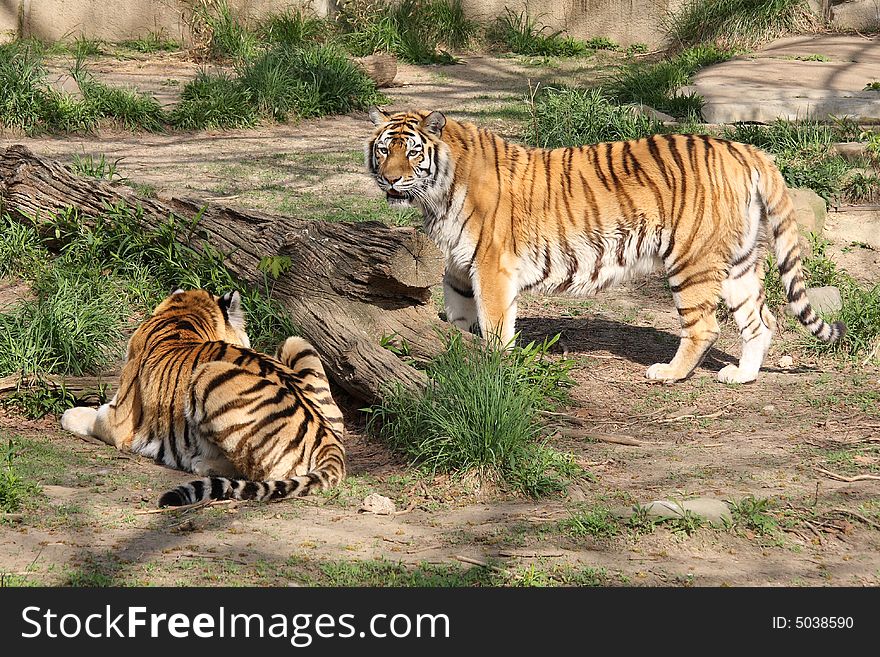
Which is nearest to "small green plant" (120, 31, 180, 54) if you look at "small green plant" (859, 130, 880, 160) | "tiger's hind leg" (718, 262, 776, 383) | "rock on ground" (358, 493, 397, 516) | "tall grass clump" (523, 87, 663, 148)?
"tall grass clump" (523, 87, 663, 148)

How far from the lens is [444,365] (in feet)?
16.8

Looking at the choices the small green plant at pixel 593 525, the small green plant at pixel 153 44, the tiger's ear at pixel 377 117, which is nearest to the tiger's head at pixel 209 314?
the tiger's ear at pixel 377 117

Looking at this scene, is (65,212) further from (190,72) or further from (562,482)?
(190,72)

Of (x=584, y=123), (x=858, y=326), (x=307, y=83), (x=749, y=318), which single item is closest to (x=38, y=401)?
(x=749, y=318)

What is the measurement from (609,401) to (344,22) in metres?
8.75

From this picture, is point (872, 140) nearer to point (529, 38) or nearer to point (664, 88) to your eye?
point (664, 88)

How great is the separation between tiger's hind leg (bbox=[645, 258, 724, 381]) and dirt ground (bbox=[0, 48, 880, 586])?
0.12 metres

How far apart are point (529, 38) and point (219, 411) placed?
9.88 m

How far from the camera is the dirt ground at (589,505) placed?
12.1 feet

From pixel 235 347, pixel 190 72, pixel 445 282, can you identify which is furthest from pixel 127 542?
pixel 190 72

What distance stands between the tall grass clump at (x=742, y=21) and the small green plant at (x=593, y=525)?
9358 millimetres

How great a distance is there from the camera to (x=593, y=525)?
13.4 feet

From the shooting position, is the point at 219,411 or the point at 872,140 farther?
the point at 872,140

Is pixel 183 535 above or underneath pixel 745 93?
underneath
